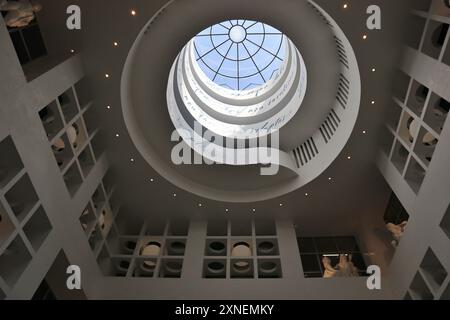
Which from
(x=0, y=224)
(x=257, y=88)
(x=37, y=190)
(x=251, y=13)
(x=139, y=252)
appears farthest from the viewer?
(x=257, y=88)

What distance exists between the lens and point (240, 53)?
2031 centimetres

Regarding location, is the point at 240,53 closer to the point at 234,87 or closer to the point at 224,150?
the point at 234,87

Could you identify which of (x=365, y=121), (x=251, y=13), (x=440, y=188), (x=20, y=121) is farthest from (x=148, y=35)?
(x=440, y=188)

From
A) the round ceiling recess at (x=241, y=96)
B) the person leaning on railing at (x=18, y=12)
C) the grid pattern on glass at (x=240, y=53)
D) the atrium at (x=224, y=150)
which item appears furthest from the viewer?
the grid pattern on glass at (x=240, y=53)

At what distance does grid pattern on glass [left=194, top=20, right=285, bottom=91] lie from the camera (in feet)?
63.9

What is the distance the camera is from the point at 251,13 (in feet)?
48.7

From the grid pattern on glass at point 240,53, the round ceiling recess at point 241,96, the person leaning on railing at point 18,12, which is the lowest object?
the person leaning on railing at point 18,12

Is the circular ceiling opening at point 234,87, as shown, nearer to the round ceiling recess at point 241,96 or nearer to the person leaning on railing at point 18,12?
the round ceiling recess at point 241,96

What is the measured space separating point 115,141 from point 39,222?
15.5 feet

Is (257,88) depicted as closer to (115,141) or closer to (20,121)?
(115,141)

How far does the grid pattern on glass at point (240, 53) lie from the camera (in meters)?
19.5

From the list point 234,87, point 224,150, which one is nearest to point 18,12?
point 224,150

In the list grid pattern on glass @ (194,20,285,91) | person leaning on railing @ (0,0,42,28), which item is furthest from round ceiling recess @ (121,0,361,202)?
person leaning on railing @ (0,0,42,28)

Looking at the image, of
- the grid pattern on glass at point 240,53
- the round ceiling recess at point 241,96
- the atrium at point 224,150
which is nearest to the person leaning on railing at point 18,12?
the atrium at point 224,150
